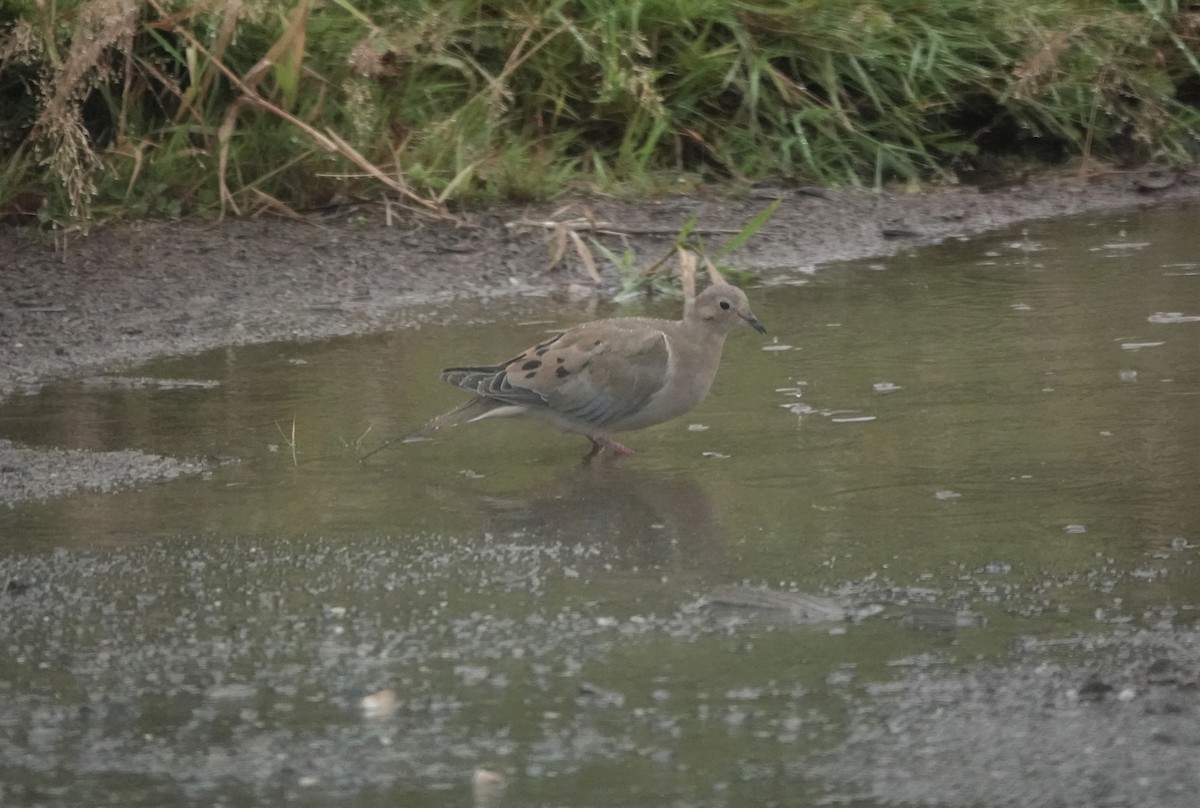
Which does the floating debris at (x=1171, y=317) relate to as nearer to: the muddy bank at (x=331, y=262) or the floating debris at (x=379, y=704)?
the muddy bank at (x=331, y=262)

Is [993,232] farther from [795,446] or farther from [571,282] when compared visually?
[795,446]

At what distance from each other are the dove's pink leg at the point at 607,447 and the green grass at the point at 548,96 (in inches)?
96.2

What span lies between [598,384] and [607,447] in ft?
0.78

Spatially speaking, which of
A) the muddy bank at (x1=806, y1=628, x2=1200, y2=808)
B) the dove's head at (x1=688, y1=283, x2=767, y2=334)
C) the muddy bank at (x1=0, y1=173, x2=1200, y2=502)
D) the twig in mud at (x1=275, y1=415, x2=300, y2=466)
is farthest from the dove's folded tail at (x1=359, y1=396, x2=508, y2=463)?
the muddy bank at (x1=806, y1=628, x2=1200, y2=808)

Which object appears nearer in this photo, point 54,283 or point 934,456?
point 934,456

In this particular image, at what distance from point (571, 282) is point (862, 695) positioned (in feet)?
14.2

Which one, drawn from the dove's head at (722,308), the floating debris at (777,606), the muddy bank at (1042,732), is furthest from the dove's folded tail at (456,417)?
the muddy bank at (1042,732)

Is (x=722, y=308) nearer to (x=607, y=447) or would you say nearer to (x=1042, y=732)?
(x=607, y=447)

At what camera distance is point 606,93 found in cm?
868

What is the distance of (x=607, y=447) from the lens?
19.3ft

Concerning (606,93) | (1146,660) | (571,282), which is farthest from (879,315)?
(1146,660)

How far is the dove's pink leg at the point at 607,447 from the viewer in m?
5.84

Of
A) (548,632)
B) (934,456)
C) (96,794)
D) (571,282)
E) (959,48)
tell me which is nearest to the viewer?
(96,794)

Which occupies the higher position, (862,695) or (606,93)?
(606,93)
